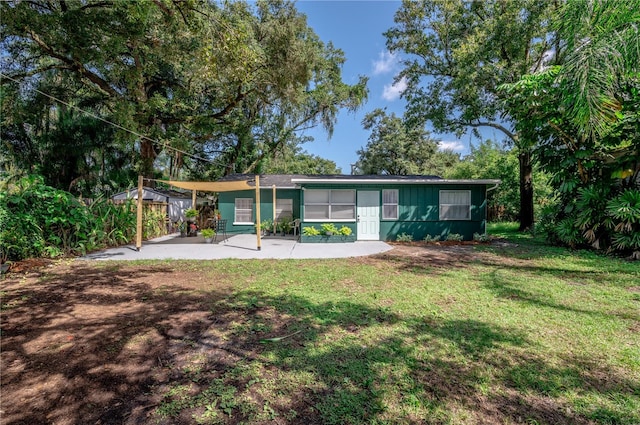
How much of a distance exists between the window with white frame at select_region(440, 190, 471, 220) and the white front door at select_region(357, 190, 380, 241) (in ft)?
8.81

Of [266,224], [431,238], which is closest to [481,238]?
[431,238]

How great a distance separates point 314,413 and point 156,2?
681 cm

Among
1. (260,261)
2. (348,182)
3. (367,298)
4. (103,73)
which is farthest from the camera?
(103,73)

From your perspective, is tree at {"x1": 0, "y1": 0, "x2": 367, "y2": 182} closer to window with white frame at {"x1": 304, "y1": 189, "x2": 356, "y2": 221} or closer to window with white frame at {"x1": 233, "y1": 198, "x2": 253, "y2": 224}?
window with white frame at {"x1": 233, "y1": 198, "x2": 253, "y2": 224}

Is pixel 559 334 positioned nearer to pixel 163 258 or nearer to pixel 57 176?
pixel 163 258

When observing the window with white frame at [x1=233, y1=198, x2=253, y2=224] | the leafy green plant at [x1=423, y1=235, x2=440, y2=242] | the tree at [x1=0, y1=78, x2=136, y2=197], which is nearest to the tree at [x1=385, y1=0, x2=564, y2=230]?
the leafy green plant at [x1=423, y1=235, x2=440, y2=242]

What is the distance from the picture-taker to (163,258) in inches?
296

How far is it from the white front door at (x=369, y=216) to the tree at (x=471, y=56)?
5.24 metres

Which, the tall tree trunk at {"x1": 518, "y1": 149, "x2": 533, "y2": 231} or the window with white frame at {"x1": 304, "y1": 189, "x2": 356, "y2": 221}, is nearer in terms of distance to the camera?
the window with white frame at {"x1": 304, "y1": 189, "x2": 356, "y2": 221}

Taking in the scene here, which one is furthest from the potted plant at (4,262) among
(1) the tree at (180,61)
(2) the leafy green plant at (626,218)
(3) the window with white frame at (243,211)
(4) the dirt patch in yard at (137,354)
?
(2) the leafy green plant at (626,218)

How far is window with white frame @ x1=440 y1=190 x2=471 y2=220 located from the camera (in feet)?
36.6

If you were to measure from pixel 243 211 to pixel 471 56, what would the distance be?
11.5 metres

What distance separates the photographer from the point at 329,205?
11141mm

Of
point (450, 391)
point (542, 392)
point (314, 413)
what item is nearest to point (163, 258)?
point (314, 413)
